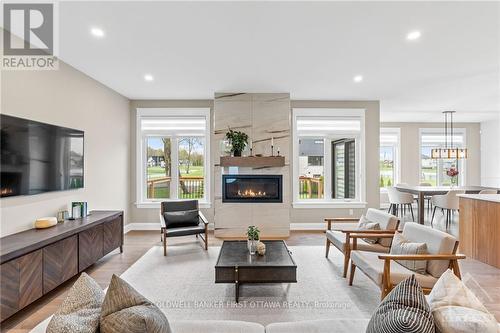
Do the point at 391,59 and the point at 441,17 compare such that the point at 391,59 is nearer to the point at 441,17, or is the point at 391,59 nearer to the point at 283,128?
the point at 441,17

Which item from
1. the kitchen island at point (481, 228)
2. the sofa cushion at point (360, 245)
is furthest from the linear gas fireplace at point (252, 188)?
the kitchen island at point (481, 228)

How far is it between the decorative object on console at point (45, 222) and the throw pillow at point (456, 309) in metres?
3.87

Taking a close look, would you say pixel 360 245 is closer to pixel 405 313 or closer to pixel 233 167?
pixel 405 313

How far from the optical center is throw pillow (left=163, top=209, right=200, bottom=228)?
475cm

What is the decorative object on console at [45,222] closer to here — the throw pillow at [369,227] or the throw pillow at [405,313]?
the throw pillow at [405,313]

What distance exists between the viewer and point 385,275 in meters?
2.52

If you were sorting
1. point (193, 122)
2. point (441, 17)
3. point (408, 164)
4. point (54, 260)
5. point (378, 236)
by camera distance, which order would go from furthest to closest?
point (408, 164) < point (193, 122) < point (378, 236) < point (54, 260) < point (441, 17)

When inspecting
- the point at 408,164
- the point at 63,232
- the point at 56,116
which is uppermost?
the point at 56,116

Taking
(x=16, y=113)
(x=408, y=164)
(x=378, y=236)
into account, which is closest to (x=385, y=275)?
(x=378, y=236)

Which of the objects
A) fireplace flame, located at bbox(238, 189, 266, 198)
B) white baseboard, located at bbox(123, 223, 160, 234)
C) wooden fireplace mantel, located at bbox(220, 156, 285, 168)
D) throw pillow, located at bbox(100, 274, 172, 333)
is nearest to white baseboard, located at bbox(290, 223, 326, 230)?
fireplace flame, located at bbox(238, 189, 266, 198)

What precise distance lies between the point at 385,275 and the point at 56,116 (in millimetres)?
4380

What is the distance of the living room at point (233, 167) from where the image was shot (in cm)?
251

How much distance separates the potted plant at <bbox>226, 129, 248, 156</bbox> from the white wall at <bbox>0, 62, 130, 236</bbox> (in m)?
2.26

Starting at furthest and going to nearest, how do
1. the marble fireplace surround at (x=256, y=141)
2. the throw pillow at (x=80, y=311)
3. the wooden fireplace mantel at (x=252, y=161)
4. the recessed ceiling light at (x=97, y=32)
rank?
the marble fireplace surround at (x=256, y=141) < the wooden fireplace mantel at (x=252, y=161) < the recessed ceiling light at (x=97, y=32) < the throw pillow at (x=80, y=311)
